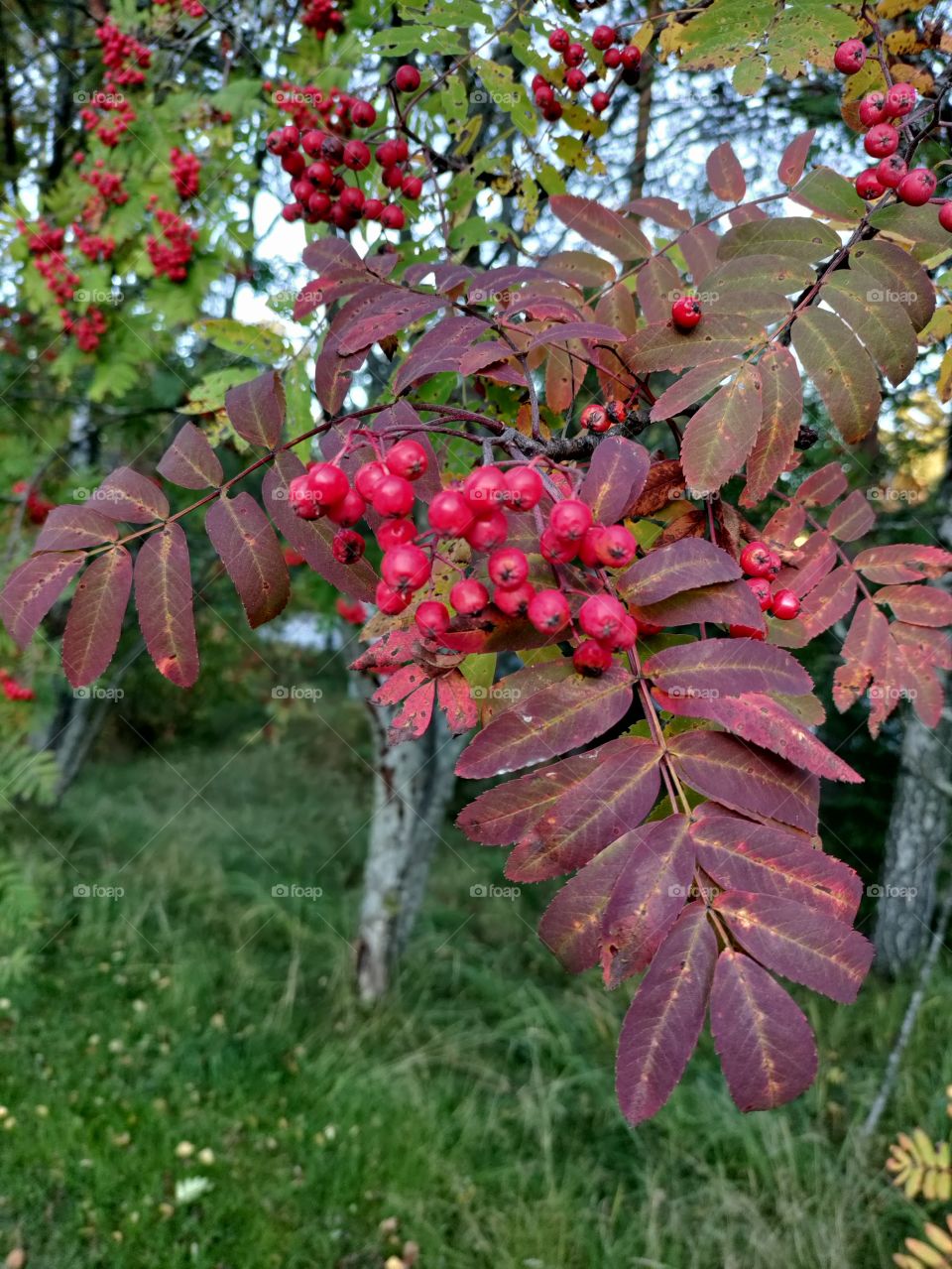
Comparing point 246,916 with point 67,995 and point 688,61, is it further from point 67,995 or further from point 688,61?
point 688,61

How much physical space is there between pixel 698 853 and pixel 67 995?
4.47m

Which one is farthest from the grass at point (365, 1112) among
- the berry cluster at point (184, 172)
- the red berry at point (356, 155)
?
the red berry at point (356, 155)

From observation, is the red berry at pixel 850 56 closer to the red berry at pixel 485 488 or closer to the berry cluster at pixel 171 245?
the red berry at pixel 485 488

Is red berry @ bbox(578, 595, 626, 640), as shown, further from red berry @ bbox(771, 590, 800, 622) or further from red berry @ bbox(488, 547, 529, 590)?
red berry @ bbox(771, 590, 800, 622)

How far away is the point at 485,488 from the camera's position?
832 mm

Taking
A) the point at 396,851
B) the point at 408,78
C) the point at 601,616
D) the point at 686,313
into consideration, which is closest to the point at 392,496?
the point at 601,616

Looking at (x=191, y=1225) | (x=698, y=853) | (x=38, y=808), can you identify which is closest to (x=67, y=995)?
(x=191, y=1225)

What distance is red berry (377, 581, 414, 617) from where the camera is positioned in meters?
0.97

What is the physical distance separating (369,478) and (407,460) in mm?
47

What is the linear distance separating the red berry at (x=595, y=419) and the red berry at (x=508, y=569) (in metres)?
0.34

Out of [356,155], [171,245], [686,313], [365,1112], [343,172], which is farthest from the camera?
[365,1112]

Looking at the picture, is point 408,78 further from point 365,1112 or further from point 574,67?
point 365,1112

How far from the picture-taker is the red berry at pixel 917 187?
111cm

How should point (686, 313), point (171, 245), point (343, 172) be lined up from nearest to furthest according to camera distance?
1. point (686, 313)
2. point (343, 172)
3. point (171, 245)
